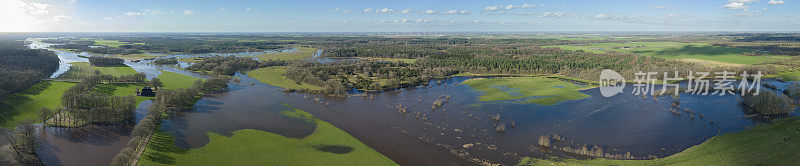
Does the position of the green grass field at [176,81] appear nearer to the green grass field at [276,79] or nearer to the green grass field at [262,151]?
the green grass field at [276,79]

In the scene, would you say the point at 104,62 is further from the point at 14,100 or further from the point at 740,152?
the point at 740,152

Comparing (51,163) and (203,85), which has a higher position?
(203,85)

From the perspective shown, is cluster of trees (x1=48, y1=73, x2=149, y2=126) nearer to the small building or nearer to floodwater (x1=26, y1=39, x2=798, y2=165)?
floodwater (x1=26, y1=39, x2=798, y2=165)

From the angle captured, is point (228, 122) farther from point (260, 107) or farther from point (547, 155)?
point (547, 155)

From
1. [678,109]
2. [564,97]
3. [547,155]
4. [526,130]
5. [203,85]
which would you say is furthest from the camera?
[203,85]

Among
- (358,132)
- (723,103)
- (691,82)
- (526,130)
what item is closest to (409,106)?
(358,132)

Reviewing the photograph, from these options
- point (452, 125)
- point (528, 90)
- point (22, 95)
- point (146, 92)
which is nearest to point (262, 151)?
point (452, 125)

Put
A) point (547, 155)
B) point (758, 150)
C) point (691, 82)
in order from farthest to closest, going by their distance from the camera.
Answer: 1. point (691, 82)
2. point (547, 155)
3. point (758, 150)
